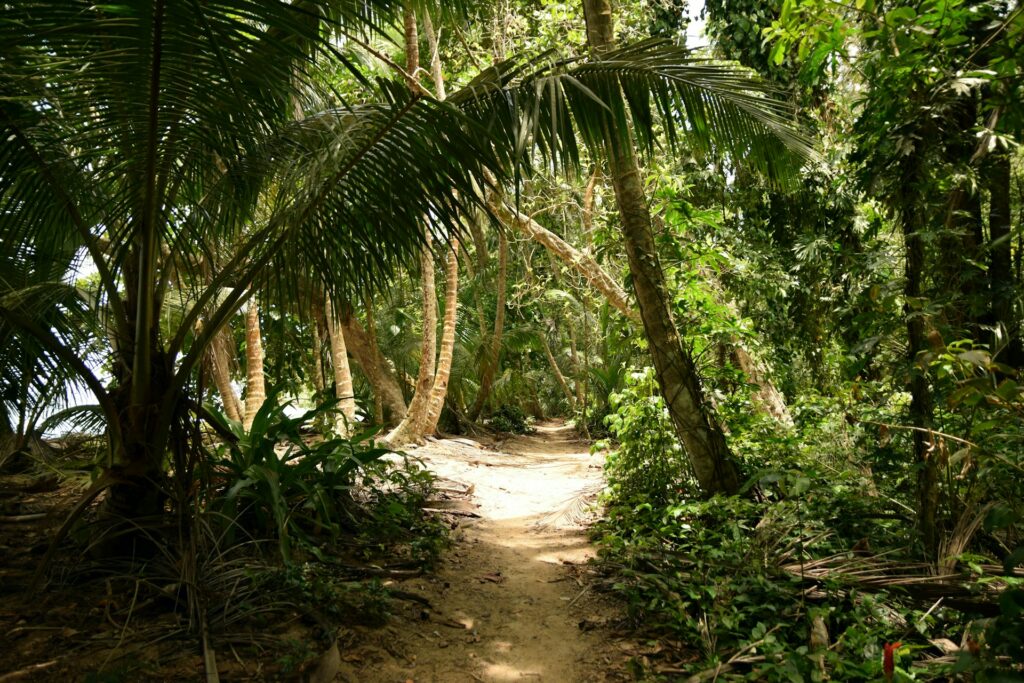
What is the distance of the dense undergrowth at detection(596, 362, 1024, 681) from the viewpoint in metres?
2.82

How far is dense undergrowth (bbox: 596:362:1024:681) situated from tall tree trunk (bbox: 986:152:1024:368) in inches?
33.5

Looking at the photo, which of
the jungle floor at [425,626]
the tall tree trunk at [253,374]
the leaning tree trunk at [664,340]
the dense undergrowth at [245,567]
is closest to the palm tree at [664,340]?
the leaning tree trunk at [664,340]

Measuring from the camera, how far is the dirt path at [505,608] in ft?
10.9

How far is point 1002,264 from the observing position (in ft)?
14.8

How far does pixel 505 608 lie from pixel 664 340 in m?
2.17

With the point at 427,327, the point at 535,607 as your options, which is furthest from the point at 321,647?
the point at 427,327

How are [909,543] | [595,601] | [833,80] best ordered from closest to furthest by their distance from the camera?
[909,543]
[595,601]
[833,80]

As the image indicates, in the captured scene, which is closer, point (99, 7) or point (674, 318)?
point (99, 7)

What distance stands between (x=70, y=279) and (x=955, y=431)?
568 centimetres

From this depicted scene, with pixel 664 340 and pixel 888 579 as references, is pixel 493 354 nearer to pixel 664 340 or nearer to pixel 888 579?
pixel 664 340

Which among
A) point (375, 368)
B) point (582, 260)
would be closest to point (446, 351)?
point (375, 368)

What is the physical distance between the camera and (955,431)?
12.7ft

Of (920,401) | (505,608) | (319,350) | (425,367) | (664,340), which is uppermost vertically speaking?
(319,350)

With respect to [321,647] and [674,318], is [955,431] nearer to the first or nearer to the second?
[674,318]
